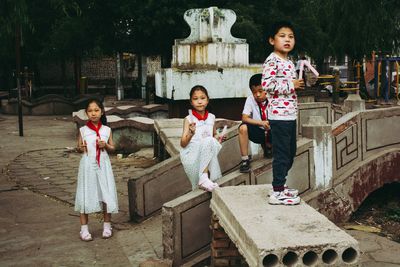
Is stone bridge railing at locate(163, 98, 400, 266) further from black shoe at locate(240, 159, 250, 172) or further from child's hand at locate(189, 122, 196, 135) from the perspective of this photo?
child's hand at locate(189, 122, 196, 135)

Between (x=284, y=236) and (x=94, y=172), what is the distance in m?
3.17

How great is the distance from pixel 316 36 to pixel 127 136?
12.3 m

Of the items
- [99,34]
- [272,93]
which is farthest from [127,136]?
[99,34]

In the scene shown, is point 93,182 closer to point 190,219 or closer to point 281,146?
point 190,219

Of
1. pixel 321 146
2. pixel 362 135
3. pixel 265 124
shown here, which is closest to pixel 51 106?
pixel 362 135

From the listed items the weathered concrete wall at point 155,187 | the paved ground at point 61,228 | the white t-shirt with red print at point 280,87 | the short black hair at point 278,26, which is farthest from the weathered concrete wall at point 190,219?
the short black hair at point 278,26

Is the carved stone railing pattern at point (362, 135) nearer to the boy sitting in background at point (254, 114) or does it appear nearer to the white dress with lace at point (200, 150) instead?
the boy sitting in background at point (254, 114)

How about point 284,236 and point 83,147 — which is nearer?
point 284,236

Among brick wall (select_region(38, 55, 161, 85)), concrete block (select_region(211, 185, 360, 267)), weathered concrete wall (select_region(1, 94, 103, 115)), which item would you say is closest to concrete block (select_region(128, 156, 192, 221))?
concrete block (select_region(211, 185, 360, 267))

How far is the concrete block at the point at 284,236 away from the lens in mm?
3699

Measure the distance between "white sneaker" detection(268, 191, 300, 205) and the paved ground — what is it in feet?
5.69

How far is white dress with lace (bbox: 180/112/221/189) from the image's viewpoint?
577 cm

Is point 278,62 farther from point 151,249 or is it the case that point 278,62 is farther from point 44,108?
point 44,108

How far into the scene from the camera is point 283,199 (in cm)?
481
